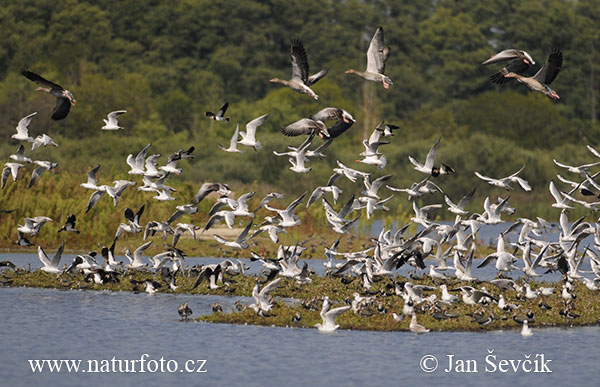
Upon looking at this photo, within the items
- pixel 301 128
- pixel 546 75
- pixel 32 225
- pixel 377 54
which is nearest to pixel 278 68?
pixel 32 225

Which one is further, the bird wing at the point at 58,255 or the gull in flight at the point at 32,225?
the gull in flight at the point at 32,225

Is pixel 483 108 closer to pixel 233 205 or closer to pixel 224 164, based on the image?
pixel 224 164

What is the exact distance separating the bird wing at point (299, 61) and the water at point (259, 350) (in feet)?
19.9

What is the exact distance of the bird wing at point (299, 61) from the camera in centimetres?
2536

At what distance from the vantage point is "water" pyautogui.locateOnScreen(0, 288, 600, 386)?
20.9 meters

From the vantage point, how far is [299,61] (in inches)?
1004

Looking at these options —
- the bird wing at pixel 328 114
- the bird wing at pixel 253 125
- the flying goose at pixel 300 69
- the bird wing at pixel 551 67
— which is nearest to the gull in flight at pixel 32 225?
the bird wing at pixel 253 125

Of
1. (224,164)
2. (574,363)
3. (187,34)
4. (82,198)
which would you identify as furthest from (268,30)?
(574,363)

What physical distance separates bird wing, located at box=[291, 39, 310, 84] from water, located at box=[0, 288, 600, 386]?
6.08 meters

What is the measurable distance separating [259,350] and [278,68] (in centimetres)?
A: 8441

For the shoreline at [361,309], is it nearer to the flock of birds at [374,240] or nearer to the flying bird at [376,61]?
the flock of birds at [374,240]

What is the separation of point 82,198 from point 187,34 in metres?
65.2

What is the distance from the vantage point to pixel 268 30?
106 meters

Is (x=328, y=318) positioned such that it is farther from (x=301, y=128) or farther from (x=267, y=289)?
(x=301, y=128)
